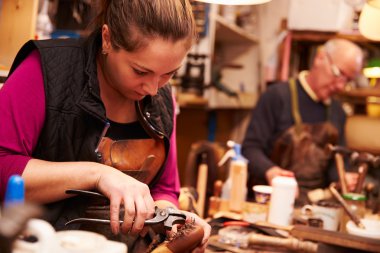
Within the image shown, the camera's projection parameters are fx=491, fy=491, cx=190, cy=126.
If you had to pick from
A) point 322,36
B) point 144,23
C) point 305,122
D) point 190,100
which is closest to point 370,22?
point 144,23

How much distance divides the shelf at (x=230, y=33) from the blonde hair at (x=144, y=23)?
8.29ft

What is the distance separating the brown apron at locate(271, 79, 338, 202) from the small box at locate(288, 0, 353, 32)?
31.7 inches

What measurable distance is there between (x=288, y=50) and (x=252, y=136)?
103cm

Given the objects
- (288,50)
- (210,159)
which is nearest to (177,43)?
(210,159)

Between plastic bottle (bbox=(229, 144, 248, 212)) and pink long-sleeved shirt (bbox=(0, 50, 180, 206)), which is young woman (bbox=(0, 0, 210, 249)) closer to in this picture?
pink long-sleeved shirt (bbox=(0, 50, 180, 206))

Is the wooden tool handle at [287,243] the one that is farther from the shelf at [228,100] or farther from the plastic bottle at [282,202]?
the shelf at [228,100]

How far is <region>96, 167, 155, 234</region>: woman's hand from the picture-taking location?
1.06m

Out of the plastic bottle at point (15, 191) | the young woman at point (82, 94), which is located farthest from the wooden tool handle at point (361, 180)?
the plastic bottle at point (15, 191)

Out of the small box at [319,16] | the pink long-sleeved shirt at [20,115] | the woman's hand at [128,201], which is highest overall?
the small box at [319,16]

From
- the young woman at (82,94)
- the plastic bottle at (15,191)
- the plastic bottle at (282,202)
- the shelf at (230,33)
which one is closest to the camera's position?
the plastic bottle at (15,191)

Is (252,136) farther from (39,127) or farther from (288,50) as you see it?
(39,127)

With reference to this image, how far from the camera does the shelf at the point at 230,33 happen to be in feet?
13.3

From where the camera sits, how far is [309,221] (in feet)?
6.46

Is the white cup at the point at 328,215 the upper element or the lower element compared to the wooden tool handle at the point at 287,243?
lower
